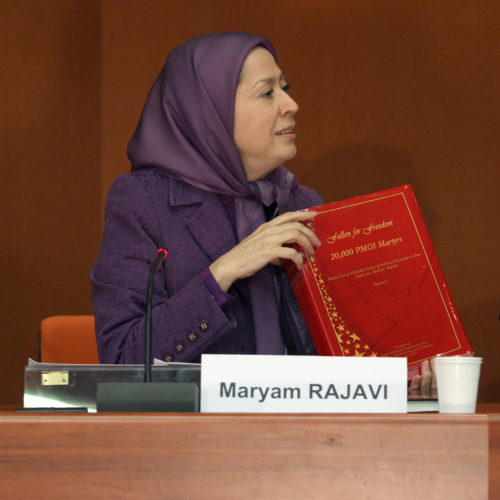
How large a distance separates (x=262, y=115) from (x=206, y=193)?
0.24m

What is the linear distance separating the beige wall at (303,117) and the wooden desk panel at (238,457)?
6.50 feet

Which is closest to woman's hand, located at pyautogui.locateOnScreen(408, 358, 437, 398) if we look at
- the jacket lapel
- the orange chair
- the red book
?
the red book

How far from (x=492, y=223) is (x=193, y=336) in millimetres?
1531

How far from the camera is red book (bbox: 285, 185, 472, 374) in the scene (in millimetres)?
1695

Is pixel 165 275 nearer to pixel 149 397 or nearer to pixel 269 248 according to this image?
pixel 269 248

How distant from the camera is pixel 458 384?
103 centimetres

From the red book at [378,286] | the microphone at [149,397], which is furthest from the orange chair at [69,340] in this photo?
the microphone at [149,397]

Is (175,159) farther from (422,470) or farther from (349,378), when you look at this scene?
(422,470)

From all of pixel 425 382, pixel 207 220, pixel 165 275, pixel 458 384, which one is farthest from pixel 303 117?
pixel 458 384

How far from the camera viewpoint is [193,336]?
1707mm

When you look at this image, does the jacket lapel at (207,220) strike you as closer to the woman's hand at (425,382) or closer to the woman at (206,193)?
the woman at (206,193)

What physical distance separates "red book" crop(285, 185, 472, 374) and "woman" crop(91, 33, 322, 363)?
136 mm

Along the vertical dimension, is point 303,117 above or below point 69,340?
above

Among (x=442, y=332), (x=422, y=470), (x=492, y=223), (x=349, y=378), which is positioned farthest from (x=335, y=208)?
(x=492, y=223)
